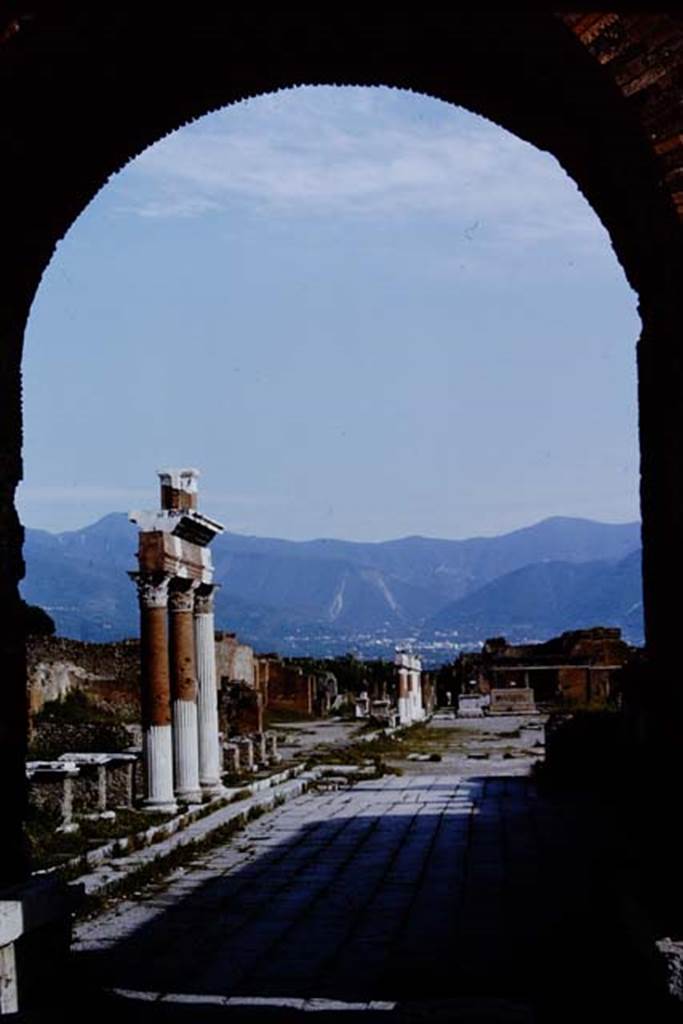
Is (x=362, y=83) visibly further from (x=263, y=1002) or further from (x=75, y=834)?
(x=75, y=834)

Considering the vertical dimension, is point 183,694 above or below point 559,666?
below

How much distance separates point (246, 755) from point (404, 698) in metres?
20.7

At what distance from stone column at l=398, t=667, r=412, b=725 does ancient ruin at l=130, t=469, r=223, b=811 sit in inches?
894

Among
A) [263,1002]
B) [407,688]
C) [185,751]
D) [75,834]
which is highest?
[407,688]

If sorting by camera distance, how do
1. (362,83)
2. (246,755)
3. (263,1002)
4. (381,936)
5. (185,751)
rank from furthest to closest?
(246,755), (185,751), (381,936), (362,83), (263,1002)

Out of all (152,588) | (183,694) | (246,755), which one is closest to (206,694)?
(183,694)

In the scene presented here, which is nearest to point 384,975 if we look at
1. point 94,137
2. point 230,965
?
point 230,965

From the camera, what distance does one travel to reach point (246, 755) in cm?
2356

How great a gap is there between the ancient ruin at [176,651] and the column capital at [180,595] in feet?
0.04

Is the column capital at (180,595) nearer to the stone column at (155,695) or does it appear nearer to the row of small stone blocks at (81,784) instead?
the stone column at (155,695)

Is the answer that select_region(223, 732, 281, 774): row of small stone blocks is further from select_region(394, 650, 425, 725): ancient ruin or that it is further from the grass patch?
select_region(394, 650, 425, 725): ancient ruin

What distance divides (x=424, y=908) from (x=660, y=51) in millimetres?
6066

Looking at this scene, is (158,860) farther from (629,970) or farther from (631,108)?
(631,108)

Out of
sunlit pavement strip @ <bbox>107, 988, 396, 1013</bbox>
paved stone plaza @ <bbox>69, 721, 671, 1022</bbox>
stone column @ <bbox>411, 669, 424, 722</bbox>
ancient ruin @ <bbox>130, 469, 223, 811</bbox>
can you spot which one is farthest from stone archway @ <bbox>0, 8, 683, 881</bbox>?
stone column @ <bbox>411, 669, 424, 722</bbox>
